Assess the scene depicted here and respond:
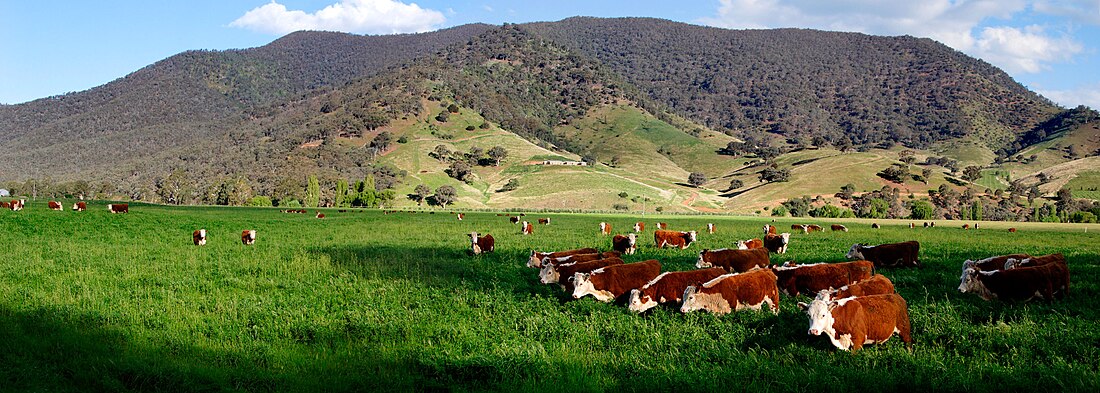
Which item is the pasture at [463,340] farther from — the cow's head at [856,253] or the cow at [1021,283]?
the cow's head at [856,253]

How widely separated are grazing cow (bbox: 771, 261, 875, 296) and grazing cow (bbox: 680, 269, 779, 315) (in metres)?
1.69

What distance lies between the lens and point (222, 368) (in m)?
9.21

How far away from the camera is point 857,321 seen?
9.52m

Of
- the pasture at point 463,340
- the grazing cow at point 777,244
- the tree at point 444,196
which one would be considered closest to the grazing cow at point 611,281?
the pasture at point 463,340

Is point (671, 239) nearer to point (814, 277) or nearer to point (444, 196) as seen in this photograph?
point (814, 277)

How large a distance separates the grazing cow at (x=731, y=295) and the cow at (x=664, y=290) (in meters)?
0.42

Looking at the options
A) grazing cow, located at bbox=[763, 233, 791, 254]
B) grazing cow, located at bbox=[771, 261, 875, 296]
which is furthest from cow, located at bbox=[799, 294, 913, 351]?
grazing cow, located at bbox=[763, 233, 791, 254]

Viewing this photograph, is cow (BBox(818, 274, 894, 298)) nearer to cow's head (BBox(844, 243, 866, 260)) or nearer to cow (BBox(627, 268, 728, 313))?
cow (BBox(627, 268, 728, 313))

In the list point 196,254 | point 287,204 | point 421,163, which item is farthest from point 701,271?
point 421,163

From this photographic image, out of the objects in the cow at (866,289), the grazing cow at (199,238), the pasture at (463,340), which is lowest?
the pasture at (463,340)

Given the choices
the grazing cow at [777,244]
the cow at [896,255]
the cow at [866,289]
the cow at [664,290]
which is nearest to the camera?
the cow at [866,289]

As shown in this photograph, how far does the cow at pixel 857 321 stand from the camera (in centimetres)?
942

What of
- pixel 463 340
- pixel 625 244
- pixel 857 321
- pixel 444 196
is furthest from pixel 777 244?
pixel 444 196

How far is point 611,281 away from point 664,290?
61.9 inches
